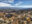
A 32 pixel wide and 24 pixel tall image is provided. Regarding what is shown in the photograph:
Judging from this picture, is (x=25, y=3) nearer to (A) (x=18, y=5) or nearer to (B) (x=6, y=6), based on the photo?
(A) (x=18, y=5)

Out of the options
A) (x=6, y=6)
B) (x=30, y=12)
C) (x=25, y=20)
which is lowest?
(x=25, y=20)

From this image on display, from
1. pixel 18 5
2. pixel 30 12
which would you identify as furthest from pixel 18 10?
pixel 30 12

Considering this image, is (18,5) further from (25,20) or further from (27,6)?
(25,20)

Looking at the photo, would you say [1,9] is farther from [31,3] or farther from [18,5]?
[31,3]

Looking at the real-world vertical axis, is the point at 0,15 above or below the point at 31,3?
below

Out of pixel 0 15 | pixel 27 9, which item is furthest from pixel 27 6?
pixel 0 15

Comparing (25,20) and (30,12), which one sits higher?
(30,12)

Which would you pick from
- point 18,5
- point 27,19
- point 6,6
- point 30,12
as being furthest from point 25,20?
point 6,6
